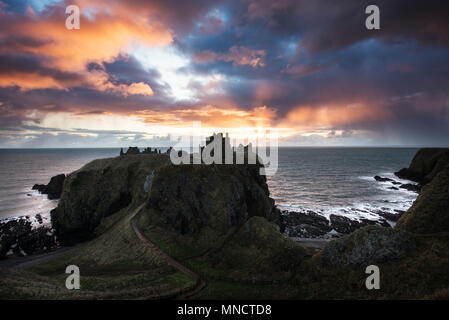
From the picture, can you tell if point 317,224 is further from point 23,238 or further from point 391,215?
point 23,238

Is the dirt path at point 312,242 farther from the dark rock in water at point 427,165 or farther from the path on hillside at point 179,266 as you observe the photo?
the dark rock in water at point 427,165

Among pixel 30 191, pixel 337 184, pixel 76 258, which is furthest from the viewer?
pixel 337 184

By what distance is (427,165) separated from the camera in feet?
444

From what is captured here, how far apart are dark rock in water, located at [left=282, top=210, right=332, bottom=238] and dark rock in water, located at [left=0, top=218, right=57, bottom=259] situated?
75417 mm

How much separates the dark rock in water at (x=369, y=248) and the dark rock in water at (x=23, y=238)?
75865 mm


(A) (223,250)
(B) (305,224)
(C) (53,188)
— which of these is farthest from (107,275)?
(C) (53,188)

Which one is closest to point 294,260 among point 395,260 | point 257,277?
point 257,277

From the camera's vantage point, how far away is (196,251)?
47.0 m

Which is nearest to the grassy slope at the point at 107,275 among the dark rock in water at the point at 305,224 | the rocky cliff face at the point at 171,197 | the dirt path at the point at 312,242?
the rocky cliff face at the point at 171,197

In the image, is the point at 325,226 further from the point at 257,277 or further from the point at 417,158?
the point at 417,158

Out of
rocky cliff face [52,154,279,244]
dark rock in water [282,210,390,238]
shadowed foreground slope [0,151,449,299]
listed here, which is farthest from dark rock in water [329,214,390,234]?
shadowed foreground slope [0,151,449,299]

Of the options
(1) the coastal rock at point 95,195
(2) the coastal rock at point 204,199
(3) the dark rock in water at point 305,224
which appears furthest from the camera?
(1) the coastal rock at point 95,195

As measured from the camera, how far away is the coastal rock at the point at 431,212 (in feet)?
105

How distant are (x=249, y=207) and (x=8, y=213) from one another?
335ft
